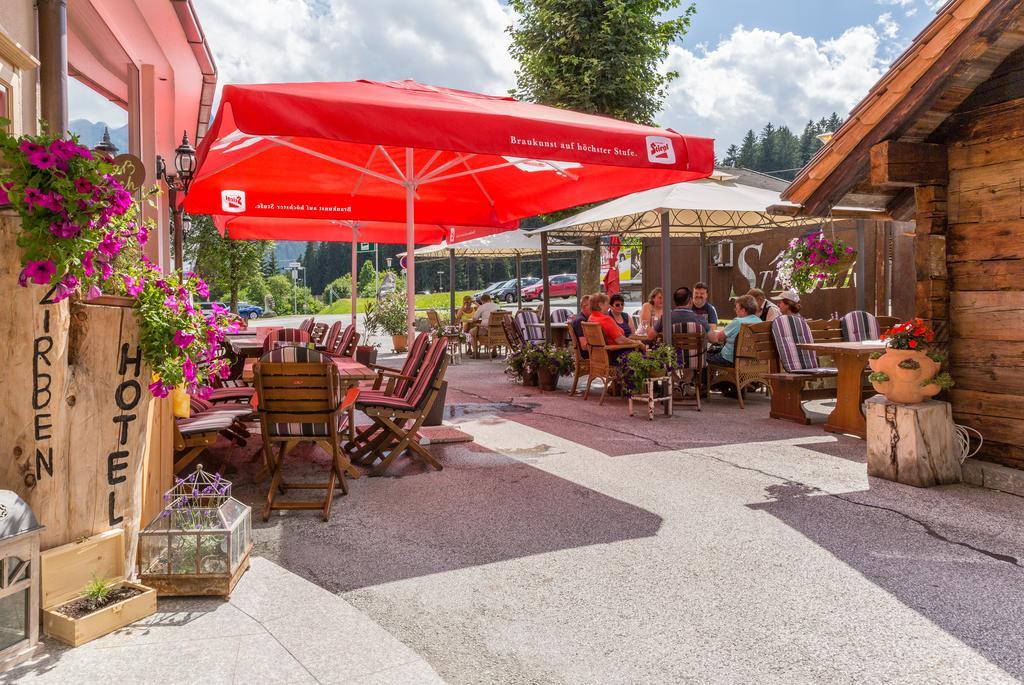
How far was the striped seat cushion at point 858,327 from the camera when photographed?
903 centimetres

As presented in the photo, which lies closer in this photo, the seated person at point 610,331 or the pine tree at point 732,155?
the seated person at point 610,331

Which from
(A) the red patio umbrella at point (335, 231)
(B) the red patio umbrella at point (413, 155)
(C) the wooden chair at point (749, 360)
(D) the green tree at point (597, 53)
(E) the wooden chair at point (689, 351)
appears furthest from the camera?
(D) the green tree at point (597, 53)

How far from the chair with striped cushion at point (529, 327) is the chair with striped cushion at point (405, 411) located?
589cm

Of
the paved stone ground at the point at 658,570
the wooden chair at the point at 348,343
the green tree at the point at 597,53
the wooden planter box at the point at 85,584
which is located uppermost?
the green tree at the point at 597,53

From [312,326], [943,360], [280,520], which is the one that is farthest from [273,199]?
[943,360]

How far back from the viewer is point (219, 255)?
→ 22.0 meters

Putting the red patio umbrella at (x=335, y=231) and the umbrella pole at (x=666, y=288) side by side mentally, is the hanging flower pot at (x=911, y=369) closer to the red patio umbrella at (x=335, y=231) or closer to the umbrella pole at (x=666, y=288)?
the umbrella pole at (x=666, y=288)

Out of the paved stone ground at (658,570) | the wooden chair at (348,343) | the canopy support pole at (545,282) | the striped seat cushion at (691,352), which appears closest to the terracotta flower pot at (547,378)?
the canopy support pole at (545,282)

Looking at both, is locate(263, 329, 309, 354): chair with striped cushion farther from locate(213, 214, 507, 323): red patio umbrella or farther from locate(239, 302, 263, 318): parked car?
locate(239, 302, 263, 318): parked car

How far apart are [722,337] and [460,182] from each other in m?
3.81

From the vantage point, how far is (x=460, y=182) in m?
8.89

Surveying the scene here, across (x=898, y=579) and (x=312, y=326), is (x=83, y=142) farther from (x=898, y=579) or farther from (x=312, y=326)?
(x=312, y=326)

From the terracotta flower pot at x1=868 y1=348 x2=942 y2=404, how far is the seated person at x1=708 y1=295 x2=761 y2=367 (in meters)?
3.36

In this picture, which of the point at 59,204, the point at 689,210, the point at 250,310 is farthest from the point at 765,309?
the point at 250,310
